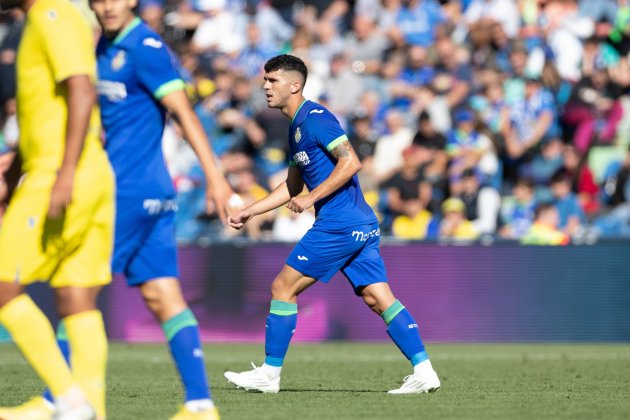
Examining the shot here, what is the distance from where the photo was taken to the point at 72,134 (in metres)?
6.10

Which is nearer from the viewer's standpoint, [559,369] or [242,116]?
[559,369]

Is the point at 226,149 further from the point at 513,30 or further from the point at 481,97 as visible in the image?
the point at 513,30

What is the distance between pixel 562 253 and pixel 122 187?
955 cm

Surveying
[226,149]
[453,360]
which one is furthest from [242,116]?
[453,360]

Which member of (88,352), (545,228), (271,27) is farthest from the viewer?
(271,27)

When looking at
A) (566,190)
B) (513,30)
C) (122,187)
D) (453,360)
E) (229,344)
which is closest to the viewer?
(122,187)

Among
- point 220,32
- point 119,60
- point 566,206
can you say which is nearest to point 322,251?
point 119,60

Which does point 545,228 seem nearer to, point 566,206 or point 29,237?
point 566,206

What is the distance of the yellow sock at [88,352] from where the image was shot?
6434 mm

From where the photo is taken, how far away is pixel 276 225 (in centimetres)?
1675

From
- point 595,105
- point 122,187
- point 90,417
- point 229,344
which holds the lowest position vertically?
point 229,344

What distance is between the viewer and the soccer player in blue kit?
6699 mm

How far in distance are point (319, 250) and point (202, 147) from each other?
3010 millimetres

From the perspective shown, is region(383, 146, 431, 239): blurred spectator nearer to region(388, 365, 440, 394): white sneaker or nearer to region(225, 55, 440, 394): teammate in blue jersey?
region(225, 55, 440, 394): teammate in blue jersey
